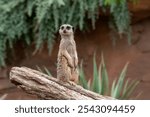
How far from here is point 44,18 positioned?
20.0 ft

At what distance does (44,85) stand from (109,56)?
2.83 meters

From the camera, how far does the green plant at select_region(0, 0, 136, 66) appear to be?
5.96 metres

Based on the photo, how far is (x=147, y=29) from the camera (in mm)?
6234

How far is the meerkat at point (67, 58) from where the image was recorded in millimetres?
3340

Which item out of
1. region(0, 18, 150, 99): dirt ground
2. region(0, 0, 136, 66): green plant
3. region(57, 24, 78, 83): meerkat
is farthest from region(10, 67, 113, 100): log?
region(0, 18, 150, 99): dirt ground

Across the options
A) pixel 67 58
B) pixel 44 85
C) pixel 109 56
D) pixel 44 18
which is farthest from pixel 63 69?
pixel 109 56

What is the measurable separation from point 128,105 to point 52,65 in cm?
325

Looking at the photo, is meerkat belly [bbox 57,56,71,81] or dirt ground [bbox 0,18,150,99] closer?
meerkat belly [bbox 57,56,71,81]

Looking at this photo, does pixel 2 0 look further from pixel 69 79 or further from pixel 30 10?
pixel 69 79

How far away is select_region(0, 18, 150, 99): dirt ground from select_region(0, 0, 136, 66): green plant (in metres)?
0.15

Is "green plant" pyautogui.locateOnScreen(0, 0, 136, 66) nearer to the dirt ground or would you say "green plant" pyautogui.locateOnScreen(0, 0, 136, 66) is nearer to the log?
the dirt ground

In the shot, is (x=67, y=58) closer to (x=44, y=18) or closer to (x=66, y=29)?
(x=66, y=29)

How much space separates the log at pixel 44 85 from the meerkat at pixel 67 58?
0.08 meters

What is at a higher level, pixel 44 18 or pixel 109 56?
pixel 44 18
